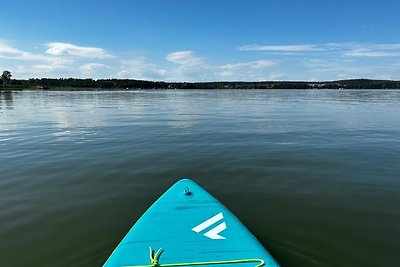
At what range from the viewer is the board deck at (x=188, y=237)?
15.4ft

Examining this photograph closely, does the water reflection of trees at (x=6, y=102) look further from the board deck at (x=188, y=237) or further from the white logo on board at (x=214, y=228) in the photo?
the white logo on board at (x=214, y=228)

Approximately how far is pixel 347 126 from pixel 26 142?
19777 millimetres

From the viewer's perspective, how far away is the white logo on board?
5305 mm

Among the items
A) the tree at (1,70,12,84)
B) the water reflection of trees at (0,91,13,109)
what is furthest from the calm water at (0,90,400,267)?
the tree at (1,70,12,84)

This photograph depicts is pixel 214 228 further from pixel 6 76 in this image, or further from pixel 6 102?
pixel 6 76

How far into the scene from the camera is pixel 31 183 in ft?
30.6

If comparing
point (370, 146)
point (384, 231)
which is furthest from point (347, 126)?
point (384, 231)

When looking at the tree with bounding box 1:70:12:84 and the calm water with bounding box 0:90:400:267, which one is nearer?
the calm water with bounding box 0:90:400:267

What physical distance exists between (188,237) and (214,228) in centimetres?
55

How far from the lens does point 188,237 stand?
207 inches

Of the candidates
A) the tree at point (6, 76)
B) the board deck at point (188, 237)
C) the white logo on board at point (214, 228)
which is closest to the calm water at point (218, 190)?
the board deck at point (188, 237)

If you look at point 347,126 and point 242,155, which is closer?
point 242,155

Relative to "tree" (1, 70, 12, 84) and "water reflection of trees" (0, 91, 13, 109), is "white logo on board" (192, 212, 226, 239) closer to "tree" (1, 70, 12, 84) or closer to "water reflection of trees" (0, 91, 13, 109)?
"water reflection of trees" (0, 91, 13, 109)

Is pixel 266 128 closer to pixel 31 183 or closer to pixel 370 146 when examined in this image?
pixel 370 146
